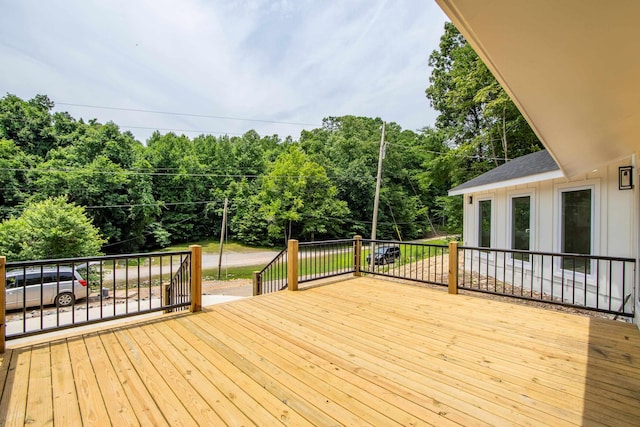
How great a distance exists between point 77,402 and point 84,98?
1011 inches

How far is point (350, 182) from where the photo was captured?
28.7m

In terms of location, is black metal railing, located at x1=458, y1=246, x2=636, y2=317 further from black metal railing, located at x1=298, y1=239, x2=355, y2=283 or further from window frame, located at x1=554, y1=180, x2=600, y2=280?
black metal railing, located at x1=298, y1=239, x2=355, y2=283

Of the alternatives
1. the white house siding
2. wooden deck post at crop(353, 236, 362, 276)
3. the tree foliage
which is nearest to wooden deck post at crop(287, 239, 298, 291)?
wooden deck post at crop(353, 236, 362, 276)

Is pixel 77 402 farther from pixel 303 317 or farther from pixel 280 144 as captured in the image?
pixel 280 144

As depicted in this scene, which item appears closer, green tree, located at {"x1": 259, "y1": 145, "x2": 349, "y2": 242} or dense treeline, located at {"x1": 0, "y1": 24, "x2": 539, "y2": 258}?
dense treeline, located at {"x1": 0, "y1": 24, "x2": 539, "y2": 258}

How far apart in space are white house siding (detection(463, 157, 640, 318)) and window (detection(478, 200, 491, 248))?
29 centimetres

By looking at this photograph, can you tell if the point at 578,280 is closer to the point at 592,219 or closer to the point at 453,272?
the point at 592,219

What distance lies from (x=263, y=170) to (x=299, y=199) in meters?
6.76

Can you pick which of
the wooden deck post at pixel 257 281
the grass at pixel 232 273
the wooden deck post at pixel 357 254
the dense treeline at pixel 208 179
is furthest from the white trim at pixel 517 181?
the grass at pixel 232 273

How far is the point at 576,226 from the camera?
5133mm

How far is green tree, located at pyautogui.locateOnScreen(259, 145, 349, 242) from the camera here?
25.4 m

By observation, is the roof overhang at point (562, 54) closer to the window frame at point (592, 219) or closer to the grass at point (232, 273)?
the window frame at point (592, 219)

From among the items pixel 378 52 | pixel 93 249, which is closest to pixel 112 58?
pixel 93 249

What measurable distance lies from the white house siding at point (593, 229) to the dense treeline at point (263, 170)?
8.57m
